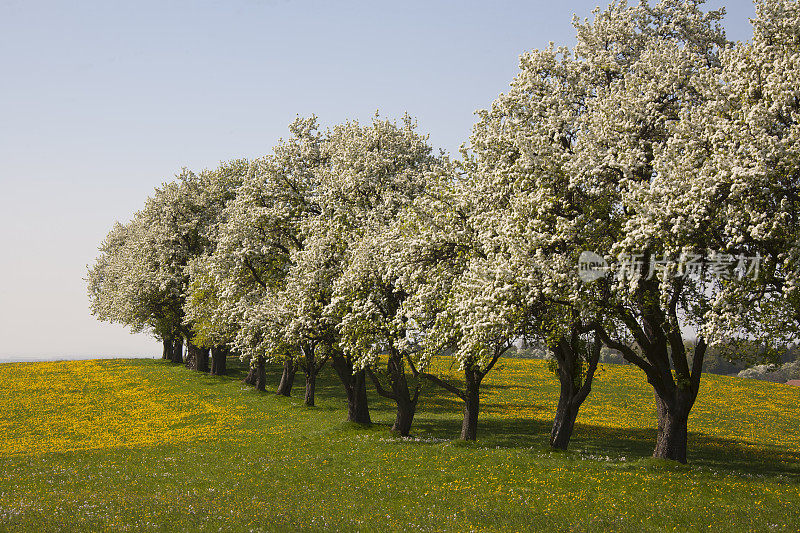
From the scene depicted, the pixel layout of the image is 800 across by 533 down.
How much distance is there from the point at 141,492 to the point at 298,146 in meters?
24.9

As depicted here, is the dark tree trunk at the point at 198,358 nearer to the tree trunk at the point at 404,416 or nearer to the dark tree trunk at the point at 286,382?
the dark tree trunk at the point at 286,382

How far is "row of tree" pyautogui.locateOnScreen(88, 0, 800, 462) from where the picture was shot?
2017 cm

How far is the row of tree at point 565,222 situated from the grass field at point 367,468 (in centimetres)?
468

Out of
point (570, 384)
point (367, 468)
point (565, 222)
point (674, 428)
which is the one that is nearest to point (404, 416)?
point (367, 468)

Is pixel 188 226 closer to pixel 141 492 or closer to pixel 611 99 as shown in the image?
pixel 141 492

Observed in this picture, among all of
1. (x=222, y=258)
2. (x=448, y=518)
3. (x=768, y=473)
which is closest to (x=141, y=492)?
(x=448, y=518)

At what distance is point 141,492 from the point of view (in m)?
25.5

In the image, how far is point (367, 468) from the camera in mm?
28594

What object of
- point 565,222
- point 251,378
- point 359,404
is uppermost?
point 565,222

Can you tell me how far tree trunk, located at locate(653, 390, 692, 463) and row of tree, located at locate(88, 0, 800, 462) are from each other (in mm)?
91

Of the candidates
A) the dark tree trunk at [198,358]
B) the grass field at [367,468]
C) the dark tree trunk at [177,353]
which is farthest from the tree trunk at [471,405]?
the dark tree trunk at [177,353]

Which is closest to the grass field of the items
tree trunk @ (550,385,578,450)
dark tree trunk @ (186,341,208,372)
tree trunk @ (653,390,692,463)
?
tree trunk @ (653,390,692,463)

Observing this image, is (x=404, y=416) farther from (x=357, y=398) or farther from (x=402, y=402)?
(x=357, y=398)

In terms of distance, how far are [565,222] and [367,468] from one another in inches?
582
